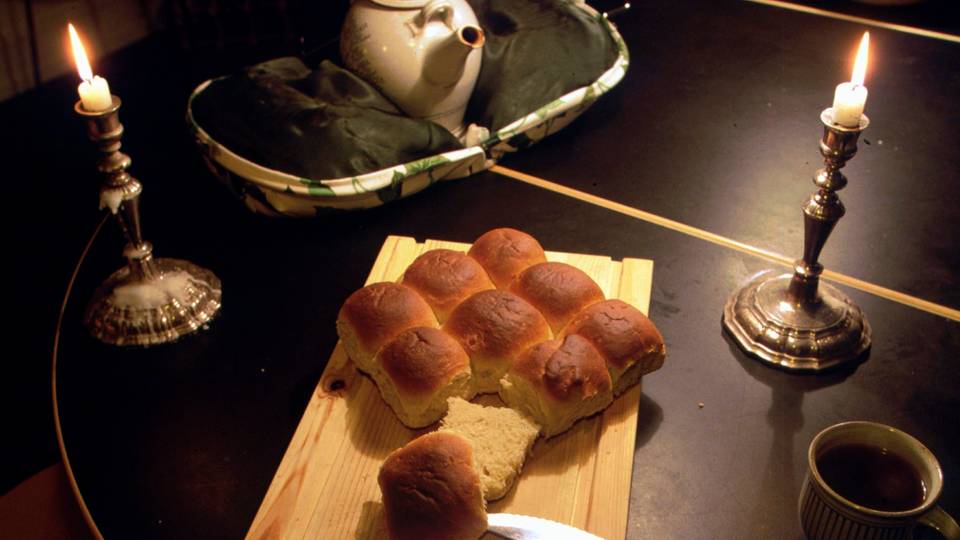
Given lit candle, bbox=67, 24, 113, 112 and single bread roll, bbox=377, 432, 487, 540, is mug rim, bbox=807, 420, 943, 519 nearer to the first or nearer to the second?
single bread roll, bbox=377, 432, 487, 540

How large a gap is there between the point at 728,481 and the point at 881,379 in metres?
0.29

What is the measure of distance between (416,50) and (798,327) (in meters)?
0.77

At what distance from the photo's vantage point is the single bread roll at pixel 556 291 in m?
1.00

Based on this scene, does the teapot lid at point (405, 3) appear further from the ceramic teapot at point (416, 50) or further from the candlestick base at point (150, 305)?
the candlestick base at point (150, 305)

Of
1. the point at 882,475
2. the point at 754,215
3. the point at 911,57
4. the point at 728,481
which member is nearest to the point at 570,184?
the point at 754,215

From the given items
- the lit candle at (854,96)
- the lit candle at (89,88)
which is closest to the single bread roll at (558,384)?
the lit candle at (854,96)

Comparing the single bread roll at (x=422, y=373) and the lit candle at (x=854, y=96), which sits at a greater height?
the lit candle at (x=854, y=96)

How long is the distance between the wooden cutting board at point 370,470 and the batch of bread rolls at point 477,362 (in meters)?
0.02

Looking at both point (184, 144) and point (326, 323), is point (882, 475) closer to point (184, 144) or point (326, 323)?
point (326, 323)

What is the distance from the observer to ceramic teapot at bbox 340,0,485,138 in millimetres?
1380

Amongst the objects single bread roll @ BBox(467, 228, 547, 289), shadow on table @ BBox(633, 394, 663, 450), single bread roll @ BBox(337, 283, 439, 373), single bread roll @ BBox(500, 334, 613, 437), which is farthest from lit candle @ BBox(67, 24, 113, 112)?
shadow on table @ BBox(633, 394, 663, 450)

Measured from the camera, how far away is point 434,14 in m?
1.37

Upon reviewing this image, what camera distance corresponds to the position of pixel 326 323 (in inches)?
44.9

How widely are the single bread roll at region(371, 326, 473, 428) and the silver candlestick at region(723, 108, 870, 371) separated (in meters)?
0.42
